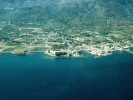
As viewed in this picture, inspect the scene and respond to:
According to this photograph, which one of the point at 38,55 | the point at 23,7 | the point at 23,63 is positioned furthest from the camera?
the point at 23,7

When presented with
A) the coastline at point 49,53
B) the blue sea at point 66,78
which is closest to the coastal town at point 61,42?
the coastline at point 49,53

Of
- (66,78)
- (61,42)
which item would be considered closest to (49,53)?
(61,42)

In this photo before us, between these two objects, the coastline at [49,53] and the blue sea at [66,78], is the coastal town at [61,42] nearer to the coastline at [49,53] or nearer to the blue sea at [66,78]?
the coastline at [49,53]

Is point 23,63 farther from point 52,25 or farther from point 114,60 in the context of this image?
point 52,25

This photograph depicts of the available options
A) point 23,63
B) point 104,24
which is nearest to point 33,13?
point 104,24

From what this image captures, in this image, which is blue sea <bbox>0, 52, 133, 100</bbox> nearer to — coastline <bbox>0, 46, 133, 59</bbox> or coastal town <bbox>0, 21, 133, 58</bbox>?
coastline <bbox>0, 46, 133, 59</bbox>

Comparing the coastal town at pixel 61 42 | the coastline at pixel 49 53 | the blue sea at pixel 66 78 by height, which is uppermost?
the coastal town at pixel 61 42

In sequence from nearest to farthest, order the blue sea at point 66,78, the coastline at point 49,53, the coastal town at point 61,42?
1. the blue sea at point 66,78
2. the coastline at point 49,53
3. the coastal town at point 61,42
